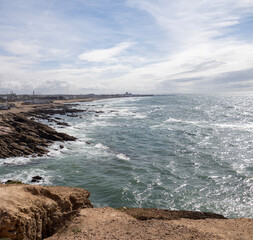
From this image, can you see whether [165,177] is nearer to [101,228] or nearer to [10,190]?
[101,228]

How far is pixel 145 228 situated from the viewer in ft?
32.6

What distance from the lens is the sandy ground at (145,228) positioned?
9273 mm

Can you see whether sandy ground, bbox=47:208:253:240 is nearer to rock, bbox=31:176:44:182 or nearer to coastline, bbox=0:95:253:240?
coastline, bbox=0:95:253:240

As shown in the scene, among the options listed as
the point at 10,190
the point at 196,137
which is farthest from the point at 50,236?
the point at 196,137

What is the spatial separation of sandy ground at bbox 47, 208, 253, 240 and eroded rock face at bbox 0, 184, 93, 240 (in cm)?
74

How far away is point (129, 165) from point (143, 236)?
570 inches

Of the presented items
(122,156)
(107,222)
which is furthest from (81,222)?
(122,156)

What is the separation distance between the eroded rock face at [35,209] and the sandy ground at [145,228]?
743mm

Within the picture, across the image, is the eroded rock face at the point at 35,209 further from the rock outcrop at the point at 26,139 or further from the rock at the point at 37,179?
the rock outcrop at the point at 26,139

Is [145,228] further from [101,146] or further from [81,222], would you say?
[101,146]

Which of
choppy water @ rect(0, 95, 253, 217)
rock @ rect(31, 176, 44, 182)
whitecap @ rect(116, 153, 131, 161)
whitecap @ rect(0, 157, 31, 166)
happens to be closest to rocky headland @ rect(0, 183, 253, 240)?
choppy water @ rect(0, 95, 253, 217)

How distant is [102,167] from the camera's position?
911 inches

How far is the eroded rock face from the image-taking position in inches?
343

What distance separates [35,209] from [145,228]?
5132mm
